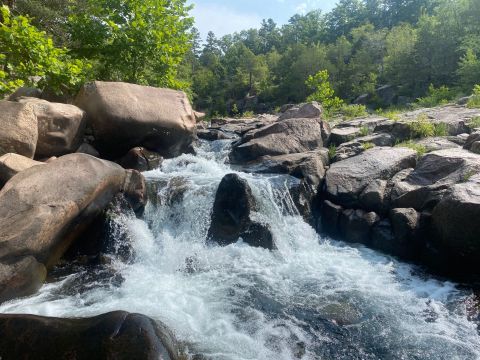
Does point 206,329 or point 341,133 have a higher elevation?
point 341,133

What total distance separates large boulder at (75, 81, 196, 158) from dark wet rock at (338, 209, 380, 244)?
5.35 meters

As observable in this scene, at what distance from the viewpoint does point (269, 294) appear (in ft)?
20.5

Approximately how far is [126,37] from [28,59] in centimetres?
385

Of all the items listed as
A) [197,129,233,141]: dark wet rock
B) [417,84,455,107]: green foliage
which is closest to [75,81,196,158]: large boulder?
[197,129,233,141]: dark wet rock

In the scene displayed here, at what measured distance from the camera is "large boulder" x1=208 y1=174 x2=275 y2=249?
824cm

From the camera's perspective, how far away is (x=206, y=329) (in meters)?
5.02

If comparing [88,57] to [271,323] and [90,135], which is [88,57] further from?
[271,323]

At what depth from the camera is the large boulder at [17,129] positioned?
7.18 meters

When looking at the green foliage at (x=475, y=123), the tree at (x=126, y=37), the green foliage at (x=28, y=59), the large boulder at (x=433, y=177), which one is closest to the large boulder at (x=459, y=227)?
the large boulder at (x=433, y=177)

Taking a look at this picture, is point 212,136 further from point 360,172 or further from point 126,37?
point 360,172

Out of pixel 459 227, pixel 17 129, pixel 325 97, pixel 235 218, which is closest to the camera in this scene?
pixel 459 227

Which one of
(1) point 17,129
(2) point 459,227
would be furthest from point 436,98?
(1) point 17,129

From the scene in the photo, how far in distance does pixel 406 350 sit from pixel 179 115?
8406 millimetres

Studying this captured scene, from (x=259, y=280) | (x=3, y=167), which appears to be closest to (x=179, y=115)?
(x=3, y=167)
